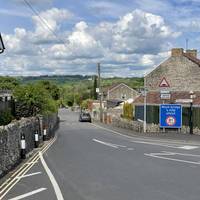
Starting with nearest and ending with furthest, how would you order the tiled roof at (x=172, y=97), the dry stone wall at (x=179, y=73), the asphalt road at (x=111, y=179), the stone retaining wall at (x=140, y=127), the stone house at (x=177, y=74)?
the asphalt road at (x=111, y=179) < the stone retaining wall at (x=140, y=127) < the tiled roof at (x=172, y=97) < the stone house at (x=177, y=74) < the dry stone wall at (x=179, y=73)

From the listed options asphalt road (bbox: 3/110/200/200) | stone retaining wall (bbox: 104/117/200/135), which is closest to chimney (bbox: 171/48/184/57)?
stone retaining wall (bbox: 104/117/200/135)

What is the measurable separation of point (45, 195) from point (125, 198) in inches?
75.6

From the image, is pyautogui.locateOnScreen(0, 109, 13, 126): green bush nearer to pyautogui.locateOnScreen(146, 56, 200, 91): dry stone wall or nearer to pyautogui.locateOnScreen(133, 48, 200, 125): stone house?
pyautogui.locateOnScreen(133, 48, 200, 125): stone house

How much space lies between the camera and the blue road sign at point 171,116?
138 feet

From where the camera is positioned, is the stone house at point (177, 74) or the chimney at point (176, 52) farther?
the chimney at point (176, 52)

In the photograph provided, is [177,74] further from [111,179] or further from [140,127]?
[111,179]

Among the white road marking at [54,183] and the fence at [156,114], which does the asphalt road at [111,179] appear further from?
the fence at [156,114]

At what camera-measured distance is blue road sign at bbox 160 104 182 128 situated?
4219 centimetres

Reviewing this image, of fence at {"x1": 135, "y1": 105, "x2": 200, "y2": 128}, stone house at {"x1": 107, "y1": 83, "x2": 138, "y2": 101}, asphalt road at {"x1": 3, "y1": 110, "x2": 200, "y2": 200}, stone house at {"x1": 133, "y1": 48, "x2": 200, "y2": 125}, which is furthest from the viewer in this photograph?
stone house at {"x1": 107, "y1": 83, "x2": 138, "y2": 101}

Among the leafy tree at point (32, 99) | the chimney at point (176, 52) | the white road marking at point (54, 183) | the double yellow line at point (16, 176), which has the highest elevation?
the chimney at point (176, 52)

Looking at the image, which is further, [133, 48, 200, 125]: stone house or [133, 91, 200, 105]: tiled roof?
[133, 48, 200, 125]: stone house

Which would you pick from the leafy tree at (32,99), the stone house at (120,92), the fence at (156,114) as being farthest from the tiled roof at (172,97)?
the stone house at (120,92)

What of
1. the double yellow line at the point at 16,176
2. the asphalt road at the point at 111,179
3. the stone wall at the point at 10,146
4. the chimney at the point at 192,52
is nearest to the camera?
the asphalt road at the point at 111,179

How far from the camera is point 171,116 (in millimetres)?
42656
